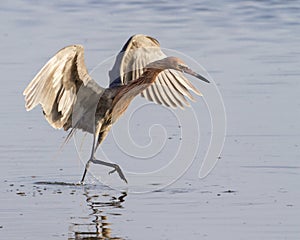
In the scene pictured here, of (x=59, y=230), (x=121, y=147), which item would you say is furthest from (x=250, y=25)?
(x=59, y=230)

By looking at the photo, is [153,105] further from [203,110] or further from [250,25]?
[250,25]

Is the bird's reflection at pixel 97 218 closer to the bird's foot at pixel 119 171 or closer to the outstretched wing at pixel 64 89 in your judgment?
the bird's foot at pixel 119 171

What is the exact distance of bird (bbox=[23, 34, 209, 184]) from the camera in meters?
10.6

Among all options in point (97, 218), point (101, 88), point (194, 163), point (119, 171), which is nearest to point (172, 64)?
point (101, 88)

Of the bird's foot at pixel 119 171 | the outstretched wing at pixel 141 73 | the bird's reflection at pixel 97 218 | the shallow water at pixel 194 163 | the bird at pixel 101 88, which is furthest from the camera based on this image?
the outstretched wing at pixel 141 73

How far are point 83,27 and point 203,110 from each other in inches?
285

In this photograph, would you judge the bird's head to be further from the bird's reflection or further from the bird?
the bird's reflection

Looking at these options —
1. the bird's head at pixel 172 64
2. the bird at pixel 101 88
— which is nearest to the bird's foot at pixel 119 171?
the bird at pixel 101 88

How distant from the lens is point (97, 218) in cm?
912

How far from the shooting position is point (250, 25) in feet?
65.7

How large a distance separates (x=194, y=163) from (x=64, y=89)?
4.70 ft

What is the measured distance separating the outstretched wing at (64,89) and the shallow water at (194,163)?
19.2 inches

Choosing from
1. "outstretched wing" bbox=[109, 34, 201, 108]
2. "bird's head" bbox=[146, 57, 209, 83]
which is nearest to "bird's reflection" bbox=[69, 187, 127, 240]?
"bird's head" bbox=[146, 57, 209, 83]

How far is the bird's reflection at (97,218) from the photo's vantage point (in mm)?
8609
